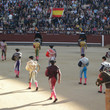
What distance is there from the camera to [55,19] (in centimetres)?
2986

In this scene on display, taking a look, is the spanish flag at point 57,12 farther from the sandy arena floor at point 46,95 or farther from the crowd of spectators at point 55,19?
the sandy arena floor at point 46,95

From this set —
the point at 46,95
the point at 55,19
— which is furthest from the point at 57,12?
the point at 46,95

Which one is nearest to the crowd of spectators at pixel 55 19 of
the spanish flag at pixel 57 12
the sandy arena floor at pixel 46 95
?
the spanish flag at pixel 57 12

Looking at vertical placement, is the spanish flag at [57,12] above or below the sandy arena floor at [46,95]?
above

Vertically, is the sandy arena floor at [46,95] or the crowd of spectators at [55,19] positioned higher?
the crowd of spectators at [55,19]

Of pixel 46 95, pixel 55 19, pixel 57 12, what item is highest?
pixel 57 12

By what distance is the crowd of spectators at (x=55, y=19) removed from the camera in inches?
1157

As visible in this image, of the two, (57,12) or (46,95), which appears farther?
(57,12)

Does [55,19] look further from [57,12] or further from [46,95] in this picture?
[46,95]

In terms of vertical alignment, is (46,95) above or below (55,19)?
below

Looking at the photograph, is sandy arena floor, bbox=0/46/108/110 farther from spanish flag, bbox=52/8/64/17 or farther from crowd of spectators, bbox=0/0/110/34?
spanish flag, bbox=52/8/64/17

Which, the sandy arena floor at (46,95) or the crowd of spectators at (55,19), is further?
the crowd of spectators at (55,19)

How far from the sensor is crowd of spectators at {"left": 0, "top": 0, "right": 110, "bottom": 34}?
29391 millimetres

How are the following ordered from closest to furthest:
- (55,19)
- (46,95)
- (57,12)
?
(46,95) < (57,12) < (55,19)
